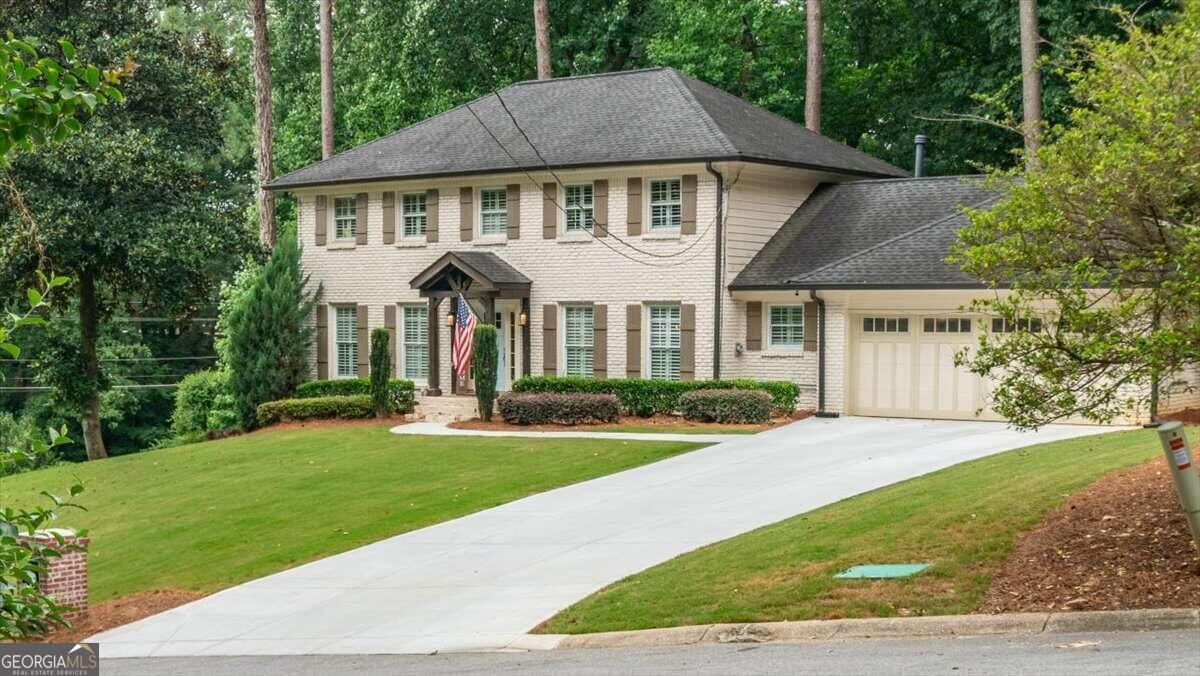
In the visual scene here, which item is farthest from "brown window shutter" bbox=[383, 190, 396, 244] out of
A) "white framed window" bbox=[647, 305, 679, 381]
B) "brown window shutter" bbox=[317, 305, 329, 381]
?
"white framed window" bbox=[647, 305, 679, 381]

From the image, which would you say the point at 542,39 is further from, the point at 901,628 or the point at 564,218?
the point at 901,628

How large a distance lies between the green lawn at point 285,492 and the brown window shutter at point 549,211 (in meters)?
5.73

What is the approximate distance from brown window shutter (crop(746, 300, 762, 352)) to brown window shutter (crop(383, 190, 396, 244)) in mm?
9598

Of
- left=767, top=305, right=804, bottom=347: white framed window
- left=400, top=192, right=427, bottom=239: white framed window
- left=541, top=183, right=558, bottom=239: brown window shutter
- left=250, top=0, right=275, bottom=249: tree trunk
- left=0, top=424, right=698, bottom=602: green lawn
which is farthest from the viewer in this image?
left=250, top=0, right=275, bottom=249: tree trunk

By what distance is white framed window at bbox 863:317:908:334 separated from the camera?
2902cm

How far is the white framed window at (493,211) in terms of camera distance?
34409 mm

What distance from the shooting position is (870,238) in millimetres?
31250

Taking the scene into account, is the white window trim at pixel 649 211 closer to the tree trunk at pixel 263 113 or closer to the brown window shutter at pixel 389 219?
the brown window shutter at pixel 389 219

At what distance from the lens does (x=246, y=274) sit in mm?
43594

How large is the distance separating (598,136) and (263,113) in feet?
41.7

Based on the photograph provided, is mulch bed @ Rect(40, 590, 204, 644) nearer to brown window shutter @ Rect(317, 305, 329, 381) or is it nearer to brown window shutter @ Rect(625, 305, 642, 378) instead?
brown window shutter @ Rect(625, 305, 642, 378)

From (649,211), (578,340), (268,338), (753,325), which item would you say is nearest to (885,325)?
(753,325)

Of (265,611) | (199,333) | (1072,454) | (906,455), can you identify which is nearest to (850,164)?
(906,455)

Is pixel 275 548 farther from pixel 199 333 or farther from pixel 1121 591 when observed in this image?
pixel 199 333
